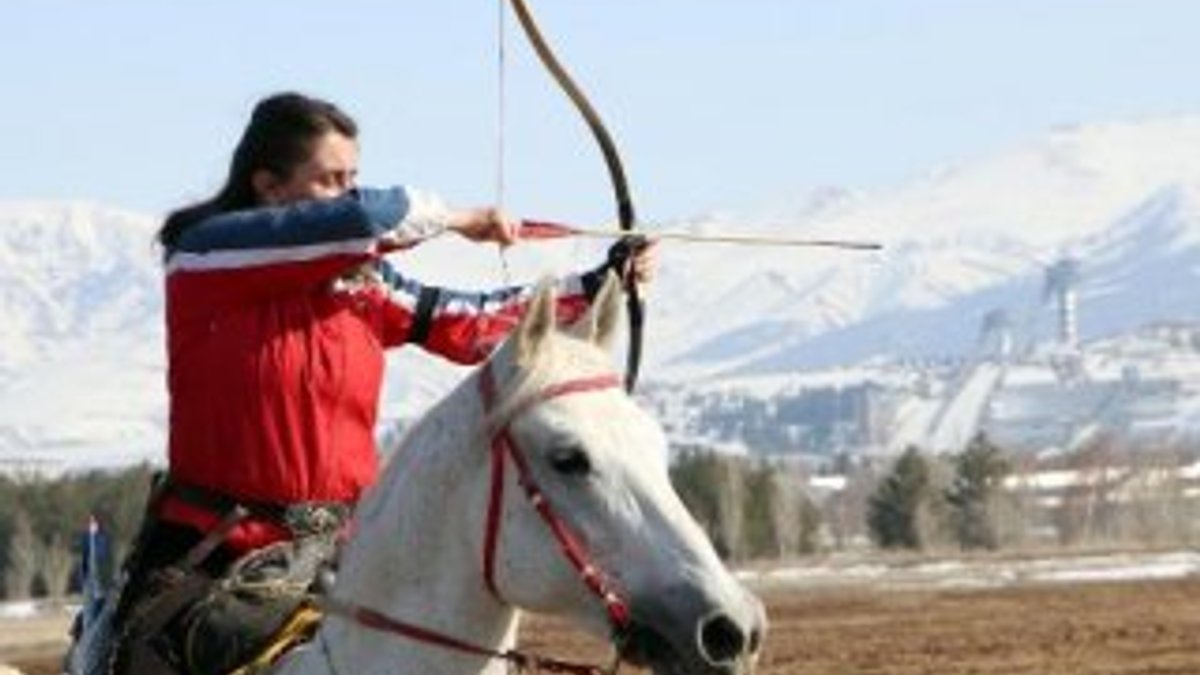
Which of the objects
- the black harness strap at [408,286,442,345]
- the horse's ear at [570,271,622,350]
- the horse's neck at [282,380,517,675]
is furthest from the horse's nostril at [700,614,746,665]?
the black harness strap at [408,286,442,345]

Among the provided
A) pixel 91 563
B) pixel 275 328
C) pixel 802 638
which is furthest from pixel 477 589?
pixel 802 638

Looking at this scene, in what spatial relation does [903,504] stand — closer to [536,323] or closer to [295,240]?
[295,240]

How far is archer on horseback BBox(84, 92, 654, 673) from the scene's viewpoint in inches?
328

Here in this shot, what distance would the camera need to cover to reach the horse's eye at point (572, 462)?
7.33 meters

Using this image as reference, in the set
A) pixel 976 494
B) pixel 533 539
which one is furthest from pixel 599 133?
pixel 976 494

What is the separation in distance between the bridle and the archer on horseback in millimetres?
678

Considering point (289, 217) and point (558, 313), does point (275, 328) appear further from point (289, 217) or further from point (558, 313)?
point (558, 313)

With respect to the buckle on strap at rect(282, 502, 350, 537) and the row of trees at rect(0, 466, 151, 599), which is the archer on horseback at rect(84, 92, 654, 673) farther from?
the row of trees at rect(0, 466, 151, 599)

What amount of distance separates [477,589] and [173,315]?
4.59 ft

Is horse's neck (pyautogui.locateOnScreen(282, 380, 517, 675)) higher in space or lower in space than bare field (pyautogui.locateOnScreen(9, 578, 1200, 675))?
higher

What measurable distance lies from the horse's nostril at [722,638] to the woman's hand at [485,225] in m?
1.43

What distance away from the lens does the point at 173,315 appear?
855cm

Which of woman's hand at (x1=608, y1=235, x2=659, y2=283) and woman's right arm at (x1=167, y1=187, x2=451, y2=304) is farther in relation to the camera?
woman's hand at (x1=608, y1=235, x2=659, y2=283)

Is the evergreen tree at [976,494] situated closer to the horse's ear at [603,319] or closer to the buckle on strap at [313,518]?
the buckle on strap at [313,518]
